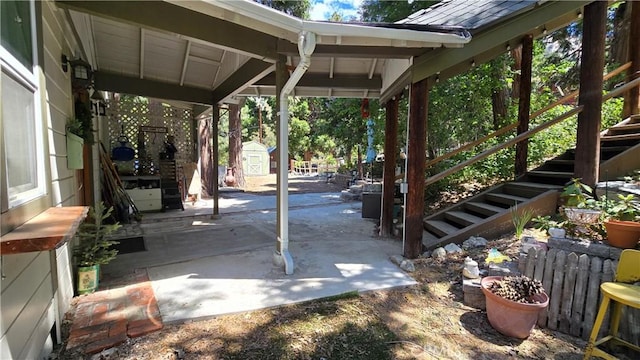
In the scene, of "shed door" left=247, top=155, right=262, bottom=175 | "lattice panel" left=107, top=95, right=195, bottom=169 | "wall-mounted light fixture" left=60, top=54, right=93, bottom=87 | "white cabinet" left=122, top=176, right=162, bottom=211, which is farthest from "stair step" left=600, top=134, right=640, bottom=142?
"shed door" left=247, top=155, right=262, bottom=175

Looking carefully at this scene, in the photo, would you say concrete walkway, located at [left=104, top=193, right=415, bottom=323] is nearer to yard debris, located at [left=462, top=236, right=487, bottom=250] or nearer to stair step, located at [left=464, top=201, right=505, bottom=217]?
yard debris, located at [left=462, top=236, right=487, bottom=250]

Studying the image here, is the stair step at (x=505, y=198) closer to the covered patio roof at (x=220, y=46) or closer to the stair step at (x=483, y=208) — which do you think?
the stair step at (x=483, y=208)

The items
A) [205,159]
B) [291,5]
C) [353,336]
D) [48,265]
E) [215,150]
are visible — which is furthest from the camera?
[205,159]

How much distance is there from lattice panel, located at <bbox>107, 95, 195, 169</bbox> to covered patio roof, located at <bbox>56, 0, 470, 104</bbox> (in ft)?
7.65

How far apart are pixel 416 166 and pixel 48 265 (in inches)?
142

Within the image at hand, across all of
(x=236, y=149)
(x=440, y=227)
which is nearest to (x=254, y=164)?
(x=236, y=149)

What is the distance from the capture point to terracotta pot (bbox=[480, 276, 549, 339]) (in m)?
2.32

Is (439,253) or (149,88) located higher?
(149,88)

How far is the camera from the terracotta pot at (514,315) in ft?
7.63

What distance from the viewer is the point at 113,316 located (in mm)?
2355

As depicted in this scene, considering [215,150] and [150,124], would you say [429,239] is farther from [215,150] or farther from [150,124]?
[150,124]

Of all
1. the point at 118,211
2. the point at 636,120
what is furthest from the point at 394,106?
the point at 118,211

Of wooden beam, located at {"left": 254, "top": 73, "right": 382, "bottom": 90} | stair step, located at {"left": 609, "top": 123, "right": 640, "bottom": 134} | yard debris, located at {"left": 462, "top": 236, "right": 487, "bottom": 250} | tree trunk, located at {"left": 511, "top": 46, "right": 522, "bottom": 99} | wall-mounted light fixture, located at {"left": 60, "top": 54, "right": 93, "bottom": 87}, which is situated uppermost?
tree trunk, located at {"left": 511, "top": 46, "right": 522, "bottom": 99}

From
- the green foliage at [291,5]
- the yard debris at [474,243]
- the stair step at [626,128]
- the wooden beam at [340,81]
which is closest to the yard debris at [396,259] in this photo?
the yard debris at [474,243]
